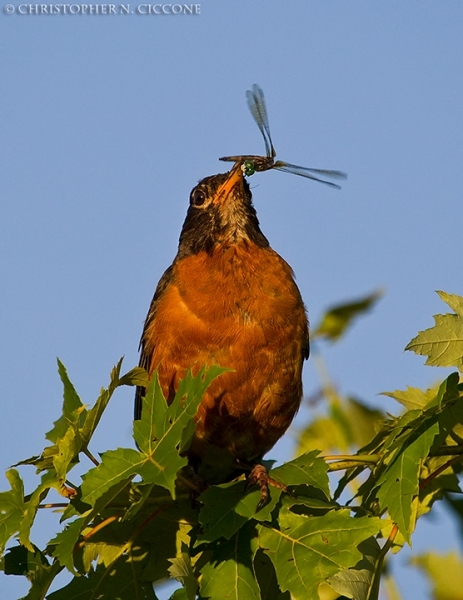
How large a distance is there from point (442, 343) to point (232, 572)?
1262mm

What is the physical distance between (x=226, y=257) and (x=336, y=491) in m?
2.26

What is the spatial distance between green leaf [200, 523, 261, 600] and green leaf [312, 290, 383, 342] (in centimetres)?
114

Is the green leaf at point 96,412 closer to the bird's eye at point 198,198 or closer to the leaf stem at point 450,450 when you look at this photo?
the leaf stem at point 450,450

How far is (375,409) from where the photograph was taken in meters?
4.00

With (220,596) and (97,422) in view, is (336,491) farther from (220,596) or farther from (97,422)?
(97,422)

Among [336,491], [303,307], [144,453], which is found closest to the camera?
[144,453]

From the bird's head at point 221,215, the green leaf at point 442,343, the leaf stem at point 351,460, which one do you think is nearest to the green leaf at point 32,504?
the leaf stem at point 351,460

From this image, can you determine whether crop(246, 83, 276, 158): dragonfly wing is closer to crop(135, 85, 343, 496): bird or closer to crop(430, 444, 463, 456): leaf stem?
crop(135, 85, 343, 496): bird

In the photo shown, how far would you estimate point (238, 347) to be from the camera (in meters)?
5.15

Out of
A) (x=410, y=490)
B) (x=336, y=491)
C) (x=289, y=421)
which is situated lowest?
(x=410, y=490)

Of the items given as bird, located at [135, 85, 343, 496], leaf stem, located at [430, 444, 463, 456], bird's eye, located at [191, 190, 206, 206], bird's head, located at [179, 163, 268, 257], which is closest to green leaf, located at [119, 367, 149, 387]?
bird, located at [135, 85, 343, 496]

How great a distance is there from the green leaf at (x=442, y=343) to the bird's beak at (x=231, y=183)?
301 centimetres

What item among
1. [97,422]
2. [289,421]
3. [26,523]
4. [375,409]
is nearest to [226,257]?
[289,421]

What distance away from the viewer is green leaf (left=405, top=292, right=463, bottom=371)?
3438mm
